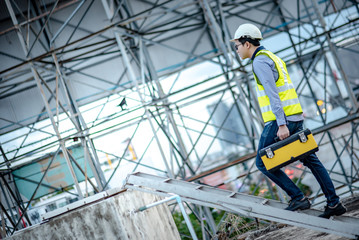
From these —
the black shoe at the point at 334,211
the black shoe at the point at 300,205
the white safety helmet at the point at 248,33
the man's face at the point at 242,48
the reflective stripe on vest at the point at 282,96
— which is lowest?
Answer: the black shoe at the point at 334,211

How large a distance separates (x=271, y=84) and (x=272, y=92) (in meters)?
0.08

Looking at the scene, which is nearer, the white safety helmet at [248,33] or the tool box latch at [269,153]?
the tool box latch at [269,153]

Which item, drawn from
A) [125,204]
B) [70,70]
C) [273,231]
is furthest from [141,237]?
[70,70]

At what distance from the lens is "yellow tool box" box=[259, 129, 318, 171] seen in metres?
4.48

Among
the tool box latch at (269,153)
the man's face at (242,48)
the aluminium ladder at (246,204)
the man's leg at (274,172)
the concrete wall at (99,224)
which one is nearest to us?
the aluminium ladder at (246,204)

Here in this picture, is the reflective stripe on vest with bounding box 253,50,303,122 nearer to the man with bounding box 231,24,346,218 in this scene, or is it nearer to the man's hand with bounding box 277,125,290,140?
the man with bounding box 231,24,346,218

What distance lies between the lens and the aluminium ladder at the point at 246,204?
14.4 feet

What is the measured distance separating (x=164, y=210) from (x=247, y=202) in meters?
2.26

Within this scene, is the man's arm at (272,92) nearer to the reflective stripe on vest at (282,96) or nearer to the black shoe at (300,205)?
the reflective stripe on vest at (282,96)

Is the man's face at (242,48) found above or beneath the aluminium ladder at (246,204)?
above

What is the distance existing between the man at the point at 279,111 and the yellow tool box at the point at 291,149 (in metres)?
0.08

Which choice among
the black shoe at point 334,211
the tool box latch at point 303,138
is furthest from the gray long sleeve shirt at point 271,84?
the black shoe at point 334,211

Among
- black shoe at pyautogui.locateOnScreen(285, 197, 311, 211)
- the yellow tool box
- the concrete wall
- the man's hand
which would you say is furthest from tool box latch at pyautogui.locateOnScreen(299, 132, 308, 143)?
the concrete wall

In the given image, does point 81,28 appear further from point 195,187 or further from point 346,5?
point 195,187
